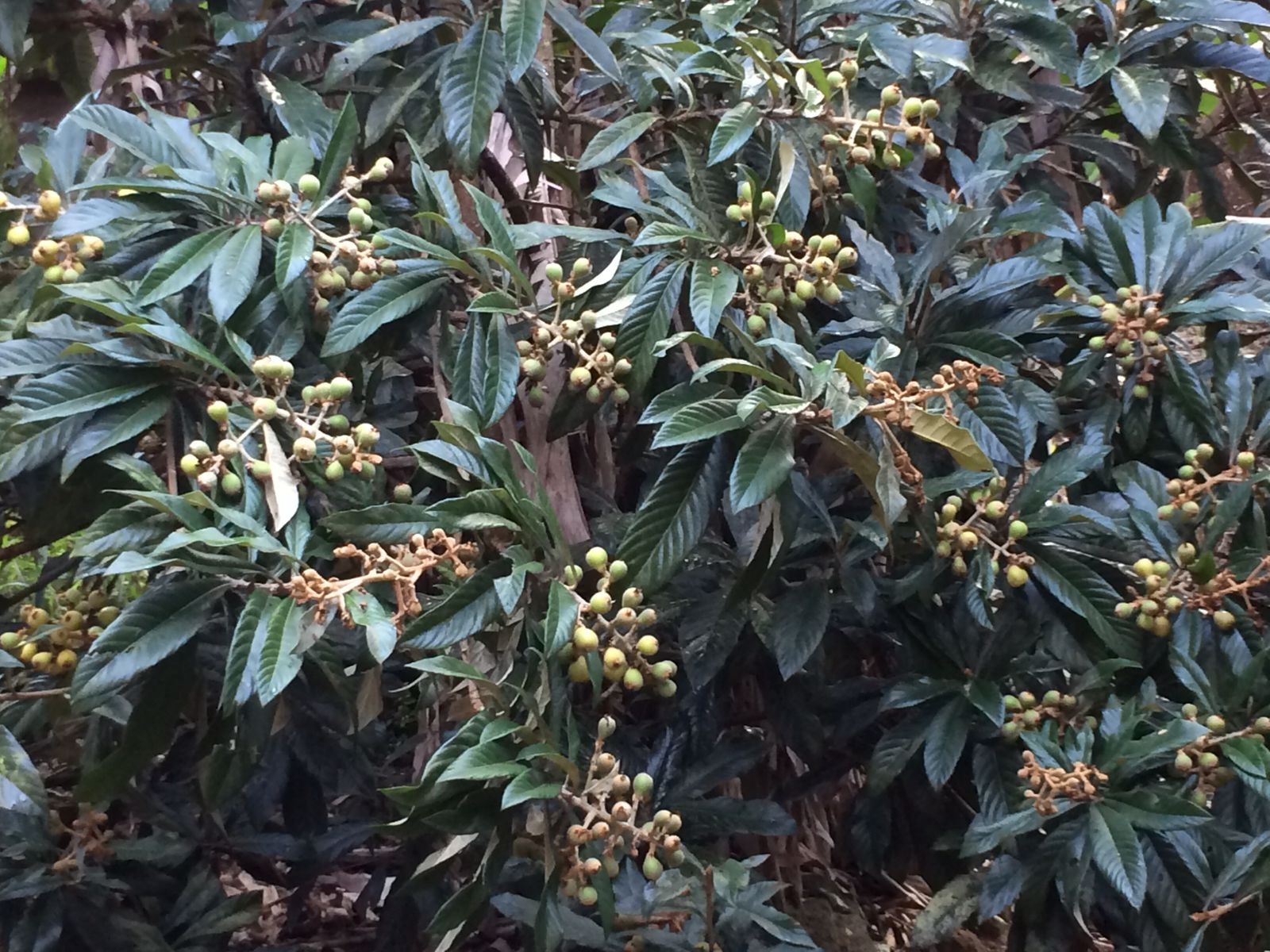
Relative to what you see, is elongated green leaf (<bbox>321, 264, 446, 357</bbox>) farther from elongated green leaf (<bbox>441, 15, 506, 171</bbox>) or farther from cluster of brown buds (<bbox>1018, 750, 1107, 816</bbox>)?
cluster of brown buds (<bbox>1018, 750, 1107, 816</bbox>)

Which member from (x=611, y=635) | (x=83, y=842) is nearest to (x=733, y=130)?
Answer: (x=611, y=635)

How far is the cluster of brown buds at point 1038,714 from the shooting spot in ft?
3.00

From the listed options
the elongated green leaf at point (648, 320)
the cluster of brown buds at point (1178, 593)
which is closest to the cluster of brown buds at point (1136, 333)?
the cluster of brown buds at point (1178, 593)

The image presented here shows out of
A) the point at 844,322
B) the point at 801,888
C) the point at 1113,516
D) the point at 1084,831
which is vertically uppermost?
the point at 844,322

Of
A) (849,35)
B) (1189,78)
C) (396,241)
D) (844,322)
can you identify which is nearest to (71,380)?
(396,241)

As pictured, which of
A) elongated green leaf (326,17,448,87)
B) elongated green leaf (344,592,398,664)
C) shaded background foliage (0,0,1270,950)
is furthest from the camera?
elongated green leaf (326,17,448,87)

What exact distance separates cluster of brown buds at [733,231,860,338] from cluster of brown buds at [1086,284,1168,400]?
0.86ft

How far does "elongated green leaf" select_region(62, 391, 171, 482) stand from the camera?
76cm

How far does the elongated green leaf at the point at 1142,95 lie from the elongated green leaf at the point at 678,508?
61cm

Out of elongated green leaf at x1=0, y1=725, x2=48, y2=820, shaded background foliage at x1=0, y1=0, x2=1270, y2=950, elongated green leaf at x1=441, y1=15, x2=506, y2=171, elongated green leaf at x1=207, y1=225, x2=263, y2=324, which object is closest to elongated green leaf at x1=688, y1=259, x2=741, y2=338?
shaded background foliage at x1=0, y1=0, x2=1270, y2=950

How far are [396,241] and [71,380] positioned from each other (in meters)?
0.26

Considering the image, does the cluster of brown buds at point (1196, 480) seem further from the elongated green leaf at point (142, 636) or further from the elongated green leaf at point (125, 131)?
the elongated green leaf at point (125, 131)

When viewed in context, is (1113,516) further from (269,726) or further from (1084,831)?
(269,726)

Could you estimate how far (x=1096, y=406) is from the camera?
102cm
